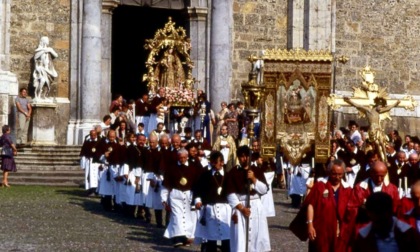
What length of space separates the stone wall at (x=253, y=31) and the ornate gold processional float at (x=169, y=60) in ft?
4.57

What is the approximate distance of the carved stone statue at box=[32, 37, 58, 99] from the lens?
26609 mm

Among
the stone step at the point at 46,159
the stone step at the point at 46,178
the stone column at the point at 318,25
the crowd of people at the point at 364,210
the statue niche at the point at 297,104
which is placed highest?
the stone column at the point at 318,25

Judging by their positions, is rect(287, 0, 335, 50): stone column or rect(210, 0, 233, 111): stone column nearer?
rect(210, 0, 233, 111): stone column

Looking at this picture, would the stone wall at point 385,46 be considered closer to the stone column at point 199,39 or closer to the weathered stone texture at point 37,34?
the stone column at point 199,39

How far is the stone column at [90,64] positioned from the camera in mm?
27266

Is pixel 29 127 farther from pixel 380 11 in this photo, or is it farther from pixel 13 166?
pixel 380 11

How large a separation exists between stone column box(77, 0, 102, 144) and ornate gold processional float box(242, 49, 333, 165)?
36.4 feet

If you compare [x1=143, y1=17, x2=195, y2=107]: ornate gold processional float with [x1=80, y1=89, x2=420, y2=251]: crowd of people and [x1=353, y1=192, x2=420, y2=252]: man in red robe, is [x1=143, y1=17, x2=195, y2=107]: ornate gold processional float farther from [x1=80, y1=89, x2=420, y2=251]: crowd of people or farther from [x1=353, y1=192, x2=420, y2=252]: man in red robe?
[x1=353, y1=192, x2=420, y2=252]: man in red robe

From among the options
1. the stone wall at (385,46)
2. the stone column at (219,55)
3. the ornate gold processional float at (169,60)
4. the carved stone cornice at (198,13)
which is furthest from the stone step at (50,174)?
the stone wall at (385,46)

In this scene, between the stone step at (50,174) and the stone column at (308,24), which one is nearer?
the stone step at (50,174)

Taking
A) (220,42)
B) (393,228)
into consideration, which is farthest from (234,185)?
(220,42)

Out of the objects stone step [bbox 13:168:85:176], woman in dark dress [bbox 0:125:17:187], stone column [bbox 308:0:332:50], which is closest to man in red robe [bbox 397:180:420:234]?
woman in dark dress [bbox 0:125:17:187]

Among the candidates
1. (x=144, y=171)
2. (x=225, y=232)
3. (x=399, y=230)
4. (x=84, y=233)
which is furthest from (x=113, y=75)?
(x=399, y=230)

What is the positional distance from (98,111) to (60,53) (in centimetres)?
178
